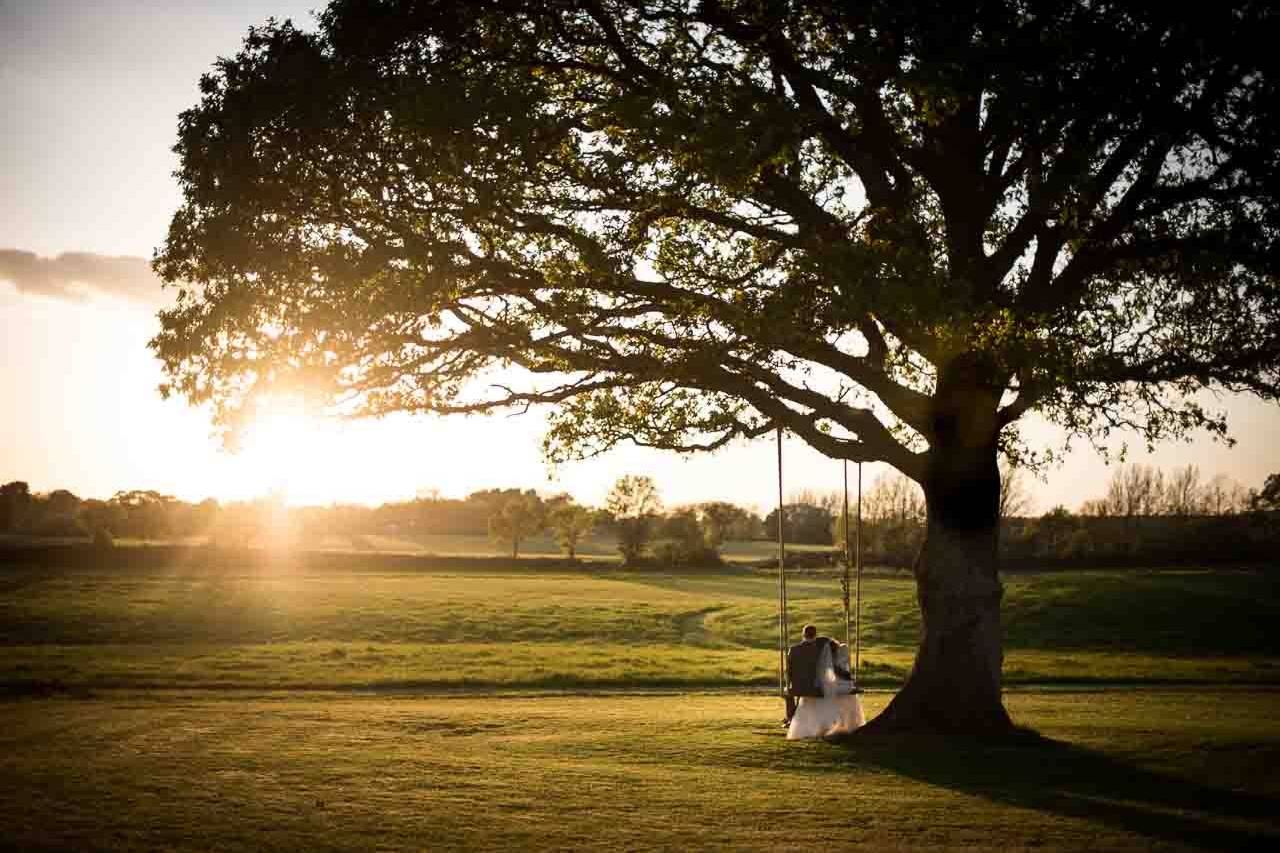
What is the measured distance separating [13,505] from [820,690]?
452 ft

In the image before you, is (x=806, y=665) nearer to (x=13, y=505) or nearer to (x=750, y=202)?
(x=750, y=202)

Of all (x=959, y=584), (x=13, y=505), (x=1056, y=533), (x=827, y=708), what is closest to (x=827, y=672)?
(x=827, y=708)

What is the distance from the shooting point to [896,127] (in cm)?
1981

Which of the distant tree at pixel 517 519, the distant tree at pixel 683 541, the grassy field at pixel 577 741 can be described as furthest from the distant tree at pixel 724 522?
the grassy field at pixel 577 741

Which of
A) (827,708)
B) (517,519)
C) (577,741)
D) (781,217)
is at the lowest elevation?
(577,741)

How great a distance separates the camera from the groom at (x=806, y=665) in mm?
19797

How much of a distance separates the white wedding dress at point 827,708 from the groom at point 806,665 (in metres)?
0.08

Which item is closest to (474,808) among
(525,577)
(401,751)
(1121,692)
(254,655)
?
(401,751)

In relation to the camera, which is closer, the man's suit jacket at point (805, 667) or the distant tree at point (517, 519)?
the man's suit jacket at point (805, 667)

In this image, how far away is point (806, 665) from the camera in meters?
20.0

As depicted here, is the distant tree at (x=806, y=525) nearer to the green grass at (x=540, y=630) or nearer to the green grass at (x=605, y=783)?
the green grass at (x=540, y=630)

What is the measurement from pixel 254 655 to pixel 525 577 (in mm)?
53936

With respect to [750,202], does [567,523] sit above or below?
below

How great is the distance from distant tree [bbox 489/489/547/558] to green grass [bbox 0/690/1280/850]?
98301 mm
